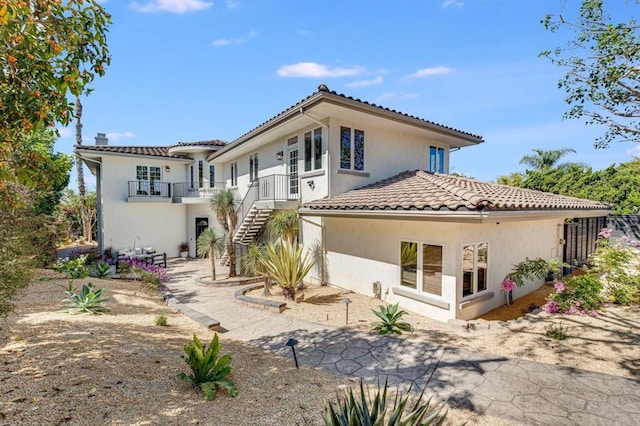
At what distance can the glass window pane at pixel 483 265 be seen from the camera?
8967 mm

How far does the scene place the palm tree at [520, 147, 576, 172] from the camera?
28312 millimetres

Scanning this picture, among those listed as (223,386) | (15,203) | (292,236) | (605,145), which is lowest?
(223,386)

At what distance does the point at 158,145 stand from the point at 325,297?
69.7 feet

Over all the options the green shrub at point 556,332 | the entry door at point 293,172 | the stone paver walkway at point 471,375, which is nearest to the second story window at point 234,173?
the entry door at point 293,172

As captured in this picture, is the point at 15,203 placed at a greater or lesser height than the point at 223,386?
greater

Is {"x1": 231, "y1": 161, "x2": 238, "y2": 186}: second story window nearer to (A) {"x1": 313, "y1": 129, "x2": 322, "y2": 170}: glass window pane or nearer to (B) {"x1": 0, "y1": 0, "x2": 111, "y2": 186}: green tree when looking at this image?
(A) {"x1": 313, "y1": 129, "x2": 322, "y2": 170}: glass window pane

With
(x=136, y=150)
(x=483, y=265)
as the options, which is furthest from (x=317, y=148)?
(x=136, y=150)

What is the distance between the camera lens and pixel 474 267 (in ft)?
28.6

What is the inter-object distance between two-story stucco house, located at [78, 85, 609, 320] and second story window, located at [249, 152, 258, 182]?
324 millimetres

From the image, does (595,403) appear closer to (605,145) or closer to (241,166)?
(605,145)

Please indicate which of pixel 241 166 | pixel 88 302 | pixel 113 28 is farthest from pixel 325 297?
pixel 241 166

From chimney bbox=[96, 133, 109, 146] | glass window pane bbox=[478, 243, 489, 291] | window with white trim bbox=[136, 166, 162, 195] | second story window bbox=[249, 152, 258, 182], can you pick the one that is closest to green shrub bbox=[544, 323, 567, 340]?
glass window pane bbox=[478, 243, 489, 291]

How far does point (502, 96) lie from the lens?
11.2 m

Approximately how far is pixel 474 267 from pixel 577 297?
113 inches
